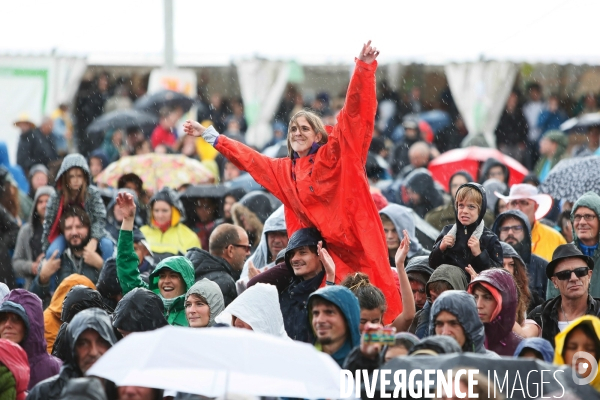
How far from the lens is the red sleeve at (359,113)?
802cm

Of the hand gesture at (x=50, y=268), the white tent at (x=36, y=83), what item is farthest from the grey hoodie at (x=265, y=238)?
the white tent at (x=36, y=83)

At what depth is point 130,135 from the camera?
704 inches

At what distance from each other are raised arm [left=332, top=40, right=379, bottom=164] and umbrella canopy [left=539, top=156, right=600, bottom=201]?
3270mm

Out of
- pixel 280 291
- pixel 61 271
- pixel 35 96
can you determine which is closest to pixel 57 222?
pixel 61 271

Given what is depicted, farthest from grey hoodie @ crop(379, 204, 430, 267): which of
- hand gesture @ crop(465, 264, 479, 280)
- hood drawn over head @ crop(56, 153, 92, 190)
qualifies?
hood drawn over head @ crop(56, 153, 92, 190)

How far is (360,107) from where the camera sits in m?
8.10

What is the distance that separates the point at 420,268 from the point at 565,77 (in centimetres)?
1519

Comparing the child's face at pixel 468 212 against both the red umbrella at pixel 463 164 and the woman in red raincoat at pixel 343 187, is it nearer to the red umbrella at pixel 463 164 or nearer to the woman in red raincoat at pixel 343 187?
the woman in red raincoat at pixel 343 187

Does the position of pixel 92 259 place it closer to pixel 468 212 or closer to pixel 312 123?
pixel 312 123

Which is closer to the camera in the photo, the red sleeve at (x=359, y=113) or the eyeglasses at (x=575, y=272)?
the eyeglasses at (x=575, y=272)

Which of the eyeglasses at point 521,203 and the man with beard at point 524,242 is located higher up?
the eyeglasses at point 521,203

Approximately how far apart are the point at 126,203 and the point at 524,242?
3015 millimetres

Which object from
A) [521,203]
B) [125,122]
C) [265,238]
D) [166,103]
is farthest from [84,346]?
[166,103]

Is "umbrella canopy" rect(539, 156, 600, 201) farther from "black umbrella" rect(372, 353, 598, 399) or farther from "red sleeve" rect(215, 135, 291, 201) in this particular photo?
"black umbrella" rect(372, 353, 598, 399)
